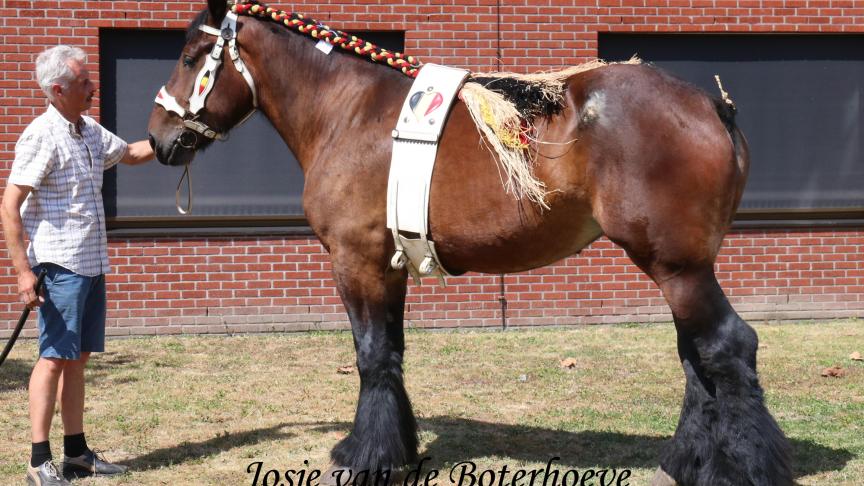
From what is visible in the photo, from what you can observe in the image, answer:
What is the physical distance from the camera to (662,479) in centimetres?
444

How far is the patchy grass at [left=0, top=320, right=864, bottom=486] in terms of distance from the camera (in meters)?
5.07

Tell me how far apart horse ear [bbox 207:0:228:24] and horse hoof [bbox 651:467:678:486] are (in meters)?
3.10

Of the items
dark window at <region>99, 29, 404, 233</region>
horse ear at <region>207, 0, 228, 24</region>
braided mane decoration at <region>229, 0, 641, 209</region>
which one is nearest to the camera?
braided mane decoration at <region>229, 0, 641, 209</region>

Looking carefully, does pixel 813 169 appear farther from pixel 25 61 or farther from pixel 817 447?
pixel 25 61

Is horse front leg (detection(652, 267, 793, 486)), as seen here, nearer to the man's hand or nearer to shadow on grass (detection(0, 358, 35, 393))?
the man's hand

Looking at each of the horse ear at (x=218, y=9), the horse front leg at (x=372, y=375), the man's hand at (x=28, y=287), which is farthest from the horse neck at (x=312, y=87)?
the man's hand at (x=28, y=287)

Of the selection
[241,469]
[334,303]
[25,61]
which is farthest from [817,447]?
[25,61]

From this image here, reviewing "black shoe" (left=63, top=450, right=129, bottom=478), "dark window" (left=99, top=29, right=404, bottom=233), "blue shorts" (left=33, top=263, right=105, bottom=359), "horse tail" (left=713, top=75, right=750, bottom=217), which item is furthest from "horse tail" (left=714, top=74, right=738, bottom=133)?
"dark window" (left=99, top=29, right=404, bottom=233)

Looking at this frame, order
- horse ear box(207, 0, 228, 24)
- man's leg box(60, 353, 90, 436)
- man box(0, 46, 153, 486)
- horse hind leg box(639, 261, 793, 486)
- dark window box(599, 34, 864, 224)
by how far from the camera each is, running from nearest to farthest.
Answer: horse hind leg box(639, 261, 793, 486), man box(0, 46, 153, 486), horse ear box(207, 0, 228, 24), man's leg box(60, 353, 90, 436), dark window box(599, 34, 864, 224)

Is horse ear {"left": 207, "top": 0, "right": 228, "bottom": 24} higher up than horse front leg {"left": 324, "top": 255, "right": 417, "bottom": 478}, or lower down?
higher up

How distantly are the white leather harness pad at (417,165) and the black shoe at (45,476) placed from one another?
6.37 ft

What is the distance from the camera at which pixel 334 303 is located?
29.3 feet

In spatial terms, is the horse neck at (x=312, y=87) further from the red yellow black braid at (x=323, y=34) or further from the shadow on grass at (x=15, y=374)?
the shadow on grass at (x=15, y=374)

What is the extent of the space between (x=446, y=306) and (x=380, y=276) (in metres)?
4.45
